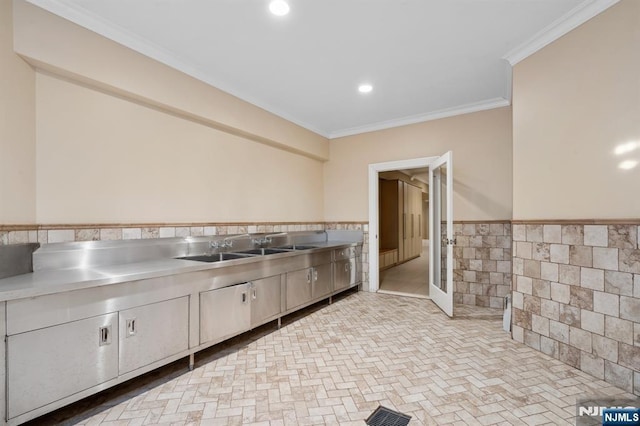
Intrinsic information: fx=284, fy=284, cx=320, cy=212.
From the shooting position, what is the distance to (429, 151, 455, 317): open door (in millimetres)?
3631

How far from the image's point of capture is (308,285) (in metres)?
3.78

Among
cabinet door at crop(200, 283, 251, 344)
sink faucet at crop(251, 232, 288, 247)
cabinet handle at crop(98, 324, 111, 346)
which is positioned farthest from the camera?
sink faucet at crop(251, 232, 288, 247)

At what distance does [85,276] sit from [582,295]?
3764 mm

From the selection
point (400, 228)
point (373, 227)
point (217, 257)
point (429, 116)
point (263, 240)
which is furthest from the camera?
point (400, 228)

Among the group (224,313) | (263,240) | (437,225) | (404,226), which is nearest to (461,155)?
(437,225)

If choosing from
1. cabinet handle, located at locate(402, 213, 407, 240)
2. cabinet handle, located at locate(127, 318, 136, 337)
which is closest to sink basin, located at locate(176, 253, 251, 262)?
cabinet handle, located at locate(127, 318, 136, 337)

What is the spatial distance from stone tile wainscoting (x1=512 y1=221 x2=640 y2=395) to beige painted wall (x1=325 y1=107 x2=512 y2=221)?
1.23m

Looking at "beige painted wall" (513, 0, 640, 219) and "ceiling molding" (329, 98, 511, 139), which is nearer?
"beige painted wall" (513, 0, 640, 219)

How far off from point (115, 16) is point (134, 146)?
1.04m

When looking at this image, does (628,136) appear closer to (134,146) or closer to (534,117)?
(534,117)

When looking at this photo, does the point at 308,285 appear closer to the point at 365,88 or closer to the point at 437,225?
the point at 437,225

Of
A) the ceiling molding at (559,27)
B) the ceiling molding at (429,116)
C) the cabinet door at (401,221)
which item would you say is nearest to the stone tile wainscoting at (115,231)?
the ceiling molding at (429,116)

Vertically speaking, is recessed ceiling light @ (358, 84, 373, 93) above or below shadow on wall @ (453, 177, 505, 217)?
above

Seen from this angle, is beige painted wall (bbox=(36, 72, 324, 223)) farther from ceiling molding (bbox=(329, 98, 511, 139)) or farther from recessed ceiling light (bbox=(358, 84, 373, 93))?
ceiling molding (bbox=(329, 98, 511, 139))
